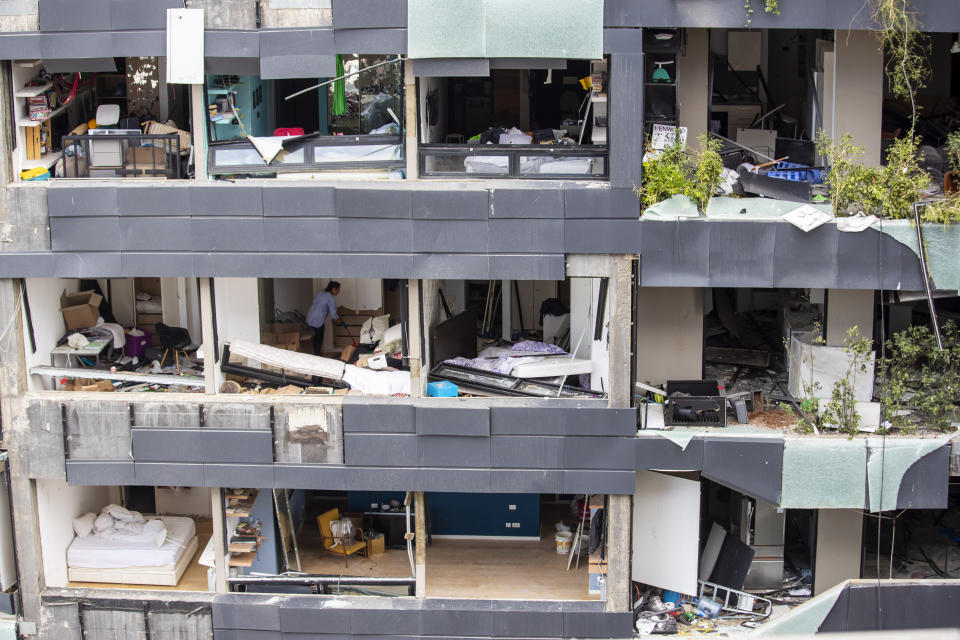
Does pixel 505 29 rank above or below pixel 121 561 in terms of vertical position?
above

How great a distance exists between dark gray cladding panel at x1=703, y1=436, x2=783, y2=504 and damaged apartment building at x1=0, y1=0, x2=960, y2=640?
55mm

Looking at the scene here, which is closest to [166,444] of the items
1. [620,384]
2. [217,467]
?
[217,467]

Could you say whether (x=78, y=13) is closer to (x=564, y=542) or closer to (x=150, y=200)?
(x=150, y=200)

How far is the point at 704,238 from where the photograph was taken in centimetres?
2112

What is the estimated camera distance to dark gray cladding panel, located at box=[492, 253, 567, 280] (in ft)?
69.7

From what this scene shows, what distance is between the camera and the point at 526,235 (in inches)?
836

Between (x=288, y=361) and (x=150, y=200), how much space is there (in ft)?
12.5

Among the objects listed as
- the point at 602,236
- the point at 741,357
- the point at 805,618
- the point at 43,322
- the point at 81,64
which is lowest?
the point at 805,618

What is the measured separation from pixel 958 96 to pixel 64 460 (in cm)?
1939

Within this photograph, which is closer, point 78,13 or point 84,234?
point 78,13

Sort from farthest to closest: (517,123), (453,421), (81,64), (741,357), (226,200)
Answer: (517,123) < (741,357) < (453,421) < (226,200) < (81,64)

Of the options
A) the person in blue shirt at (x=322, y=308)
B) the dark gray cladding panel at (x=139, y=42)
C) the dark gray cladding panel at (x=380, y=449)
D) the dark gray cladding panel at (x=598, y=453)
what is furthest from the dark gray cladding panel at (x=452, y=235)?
the dark gray cladding panel at (x=139, y=42)

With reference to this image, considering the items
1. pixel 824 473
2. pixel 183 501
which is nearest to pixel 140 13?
pixel 183 501

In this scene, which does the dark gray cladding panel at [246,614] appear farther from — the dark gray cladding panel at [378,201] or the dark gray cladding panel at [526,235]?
the dark gray cladding panel at [526,235]
